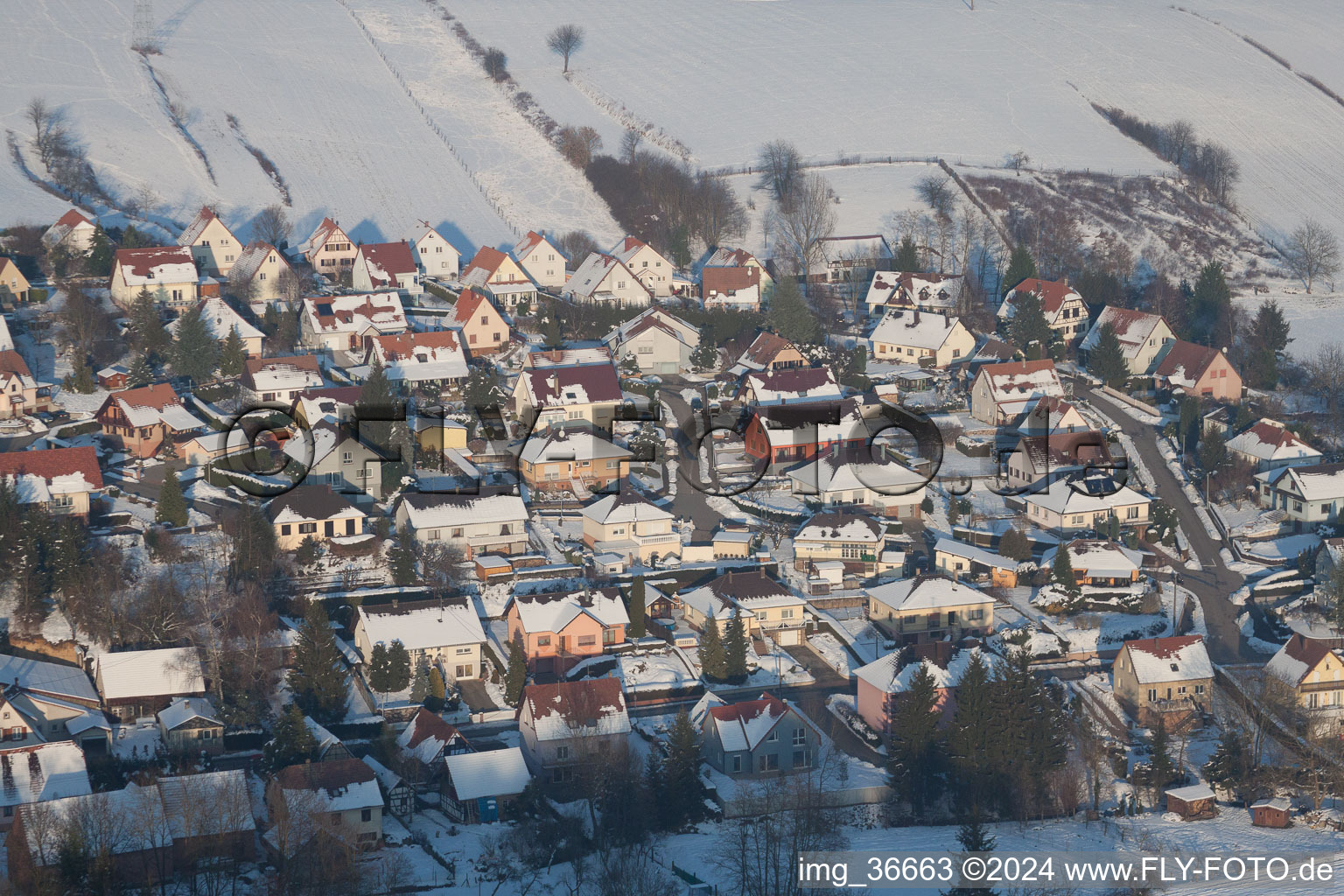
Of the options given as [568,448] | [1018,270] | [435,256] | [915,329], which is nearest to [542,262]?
[435,256]

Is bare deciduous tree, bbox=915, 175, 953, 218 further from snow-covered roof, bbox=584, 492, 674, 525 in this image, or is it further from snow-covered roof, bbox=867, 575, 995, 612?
snow-covered roof, bbox=867, 575, 995, 612

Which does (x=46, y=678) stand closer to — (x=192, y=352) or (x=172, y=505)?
(x=172, y=505)

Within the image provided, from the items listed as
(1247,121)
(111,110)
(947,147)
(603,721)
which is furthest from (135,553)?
(1247,121)

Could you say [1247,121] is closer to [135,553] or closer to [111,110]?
[111,110]

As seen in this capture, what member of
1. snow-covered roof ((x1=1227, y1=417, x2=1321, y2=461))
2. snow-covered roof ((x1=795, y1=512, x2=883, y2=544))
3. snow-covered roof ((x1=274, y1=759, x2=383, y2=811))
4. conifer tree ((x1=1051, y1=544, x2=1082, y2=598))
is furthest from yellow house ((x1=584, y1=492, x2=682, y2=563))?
snow-covered roof ((x1=1227, y1=417, x2=1321, y2=461))

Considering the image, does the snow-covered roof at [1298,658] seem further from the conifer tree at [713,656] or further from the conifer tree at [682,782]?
the conifer tree at [682,782]
